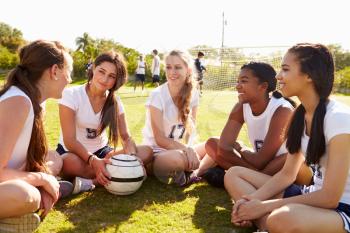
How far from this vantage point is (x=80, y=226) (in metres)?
3.23

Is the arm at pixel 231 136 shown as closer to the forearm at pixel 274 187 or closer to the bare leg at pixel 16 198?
the forearm at pixel 274 187

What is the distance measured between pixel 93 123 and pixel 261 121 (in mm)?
1950

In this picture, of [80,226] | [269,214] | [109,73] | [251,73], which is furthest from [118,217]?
[251,73]

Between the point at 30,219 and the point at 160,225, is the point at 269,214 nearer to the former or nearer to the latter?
the point at 160,225

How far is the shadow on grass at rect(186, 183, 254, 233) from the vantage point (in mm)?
3303

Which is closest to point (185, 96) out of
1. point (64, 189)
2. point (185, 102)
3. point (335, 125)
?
point (185, 102)

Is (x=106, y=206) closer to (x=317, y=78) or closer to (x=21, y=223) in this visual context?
(x=21, y=223)

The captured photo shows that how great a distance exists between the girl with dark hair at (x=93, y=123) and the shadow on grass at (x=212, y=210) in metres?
0.78

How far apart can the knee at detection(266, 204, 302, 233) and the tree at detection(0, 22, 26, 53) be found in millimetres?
54282

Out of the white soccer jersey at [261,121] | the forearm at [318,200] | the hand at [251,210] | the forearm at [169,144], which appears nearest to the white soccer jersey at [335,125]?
the forearm at [318,200]

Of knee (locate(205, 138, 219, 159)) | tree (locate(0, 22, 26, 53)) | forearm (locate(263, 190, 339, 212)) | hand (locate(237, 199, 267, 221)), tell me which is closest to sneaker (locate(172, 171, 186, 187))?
knee (locate(205, 138, 219, 159))

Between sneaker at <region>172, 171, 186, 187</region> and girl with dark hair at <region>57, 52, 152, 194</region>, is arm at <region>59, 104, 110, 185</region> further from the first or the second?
sneaker at <region>172, 171, 186, 187</region>

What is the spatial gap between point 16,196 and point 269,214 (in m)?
1.85

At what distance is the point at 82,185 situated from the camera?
4051mm
